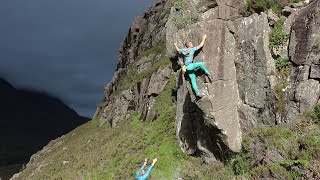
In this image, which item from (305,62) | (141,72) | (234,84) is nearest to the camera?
(305,62)

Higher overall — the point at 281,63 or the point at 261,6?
the point at 261,6

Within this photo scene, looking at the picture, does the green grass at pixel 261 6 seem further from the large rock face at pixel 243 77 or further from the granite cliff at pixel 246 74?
the large rock face at pixel 243 77

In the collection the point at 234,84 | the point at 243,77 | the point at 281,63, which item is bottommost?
the point at 234,84

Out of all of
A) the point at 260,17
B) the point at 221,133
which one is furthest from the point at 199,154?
the point at 260,17

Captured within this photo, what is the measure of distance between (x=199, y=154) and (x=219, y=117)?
12.0ft

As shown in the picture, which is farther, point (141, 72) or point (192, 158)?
point (141, 72)

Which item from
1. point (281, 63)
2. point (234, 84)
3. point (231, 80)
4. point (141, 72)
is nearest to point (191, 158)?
point (234, 84)

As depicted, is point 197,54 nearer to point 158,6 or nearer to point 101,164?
point 101,164

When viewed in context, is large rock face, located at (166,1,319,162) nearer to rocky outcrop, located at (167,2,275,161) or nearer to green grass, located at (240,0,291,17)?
rocky outcrop, located at (167,2,275,161)

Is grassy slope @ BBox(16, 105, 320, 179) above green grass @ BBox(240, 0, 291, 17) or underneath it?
underneath

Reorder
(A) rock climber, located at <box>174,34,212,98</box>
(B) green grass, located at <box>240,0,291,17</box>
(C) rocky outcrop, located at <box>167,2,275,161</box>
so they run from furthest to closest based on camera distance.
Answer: (B) green grass, located at <box>240,0,291,17</box>, (C) rocky outcrop, located at <box>167,2,275,161</box>, (A) rock climber, located at <box>174,34,212,98</box>

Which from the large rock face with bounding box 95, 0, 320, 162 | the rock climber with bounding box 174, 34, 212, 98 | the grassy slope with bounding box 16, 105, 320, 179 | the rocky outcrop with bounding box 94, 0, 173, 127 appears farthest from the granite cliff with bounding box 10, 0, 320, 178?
the rocky outcrop with bounding box 94, 0, 173, 127

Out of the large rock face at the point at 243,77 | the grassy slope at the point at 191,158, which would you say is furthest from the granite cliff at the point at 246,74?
the grassy slope at the point at 191,158

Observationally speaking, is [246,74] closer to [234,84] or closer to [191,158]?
[234,84]
